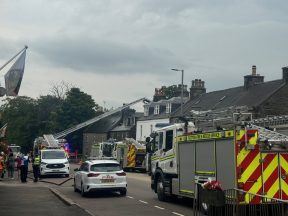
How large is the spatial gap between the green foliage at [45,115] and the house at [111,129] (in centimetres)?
228

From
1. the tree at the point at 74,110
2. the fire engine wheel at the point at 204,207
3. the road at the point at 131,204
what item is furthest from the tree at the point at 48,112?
the fire engine wheel at the point at 204,207

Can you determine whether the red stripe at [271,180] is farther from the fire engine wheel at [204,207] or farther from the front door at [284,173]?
the fire engine wheel at [204,207]

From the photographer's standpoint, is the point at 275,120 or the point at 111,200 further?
the point at 275,120

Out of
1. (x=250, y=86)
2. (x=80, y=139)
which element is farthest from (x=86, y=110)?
(x=250, y=86)

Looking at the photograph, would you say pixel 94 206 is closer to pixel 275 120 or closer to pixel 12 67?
pixel 12 67

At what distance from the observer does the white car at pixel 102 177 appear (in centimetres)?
2047

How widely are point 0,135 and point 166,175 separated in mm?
11224

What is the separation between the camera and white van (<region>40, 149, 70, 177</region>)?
35062 millimetres

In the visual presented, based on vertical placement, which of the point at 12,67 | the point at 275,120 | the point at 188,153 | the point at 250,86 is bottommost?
the point at 188,153

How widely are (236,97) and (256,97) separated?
4488mm

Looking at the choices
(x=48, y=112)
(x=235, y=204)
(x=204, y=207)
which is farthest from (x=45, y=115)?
(x=235, y=204)

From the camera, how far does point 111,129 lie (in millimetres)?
86062

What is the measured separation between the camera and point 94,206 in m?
17.7

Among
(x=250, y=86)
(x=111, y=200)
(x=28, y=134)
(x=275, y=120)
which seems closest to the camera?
(x=111, y=200)
